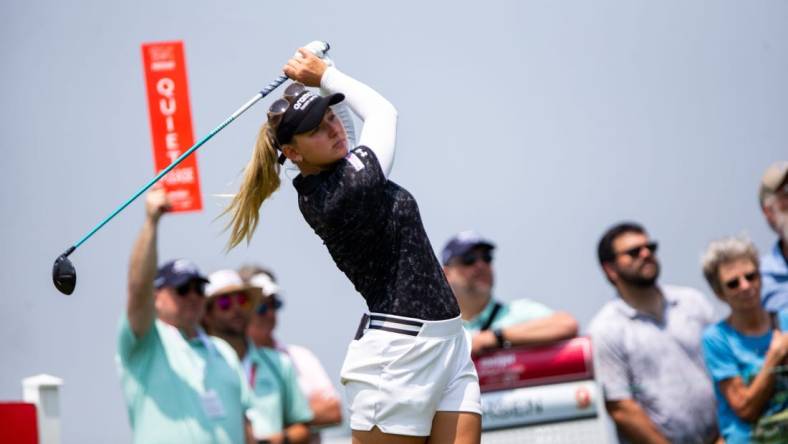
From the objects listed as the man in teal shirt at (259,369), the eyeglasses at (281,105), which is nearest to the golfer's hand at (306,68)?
the eyeglasses at (281,105)

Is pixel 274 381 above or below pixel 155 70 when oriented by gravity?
below

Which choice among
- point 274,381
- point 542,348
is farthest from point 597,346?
point 274,381

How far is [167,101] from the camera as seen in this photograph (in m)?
6.80

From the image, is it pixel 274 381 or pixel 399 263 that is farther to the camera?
pixel 274 381

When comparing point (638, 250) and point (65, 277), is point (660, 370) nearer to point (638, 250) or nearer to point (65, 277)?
point (638, 250)

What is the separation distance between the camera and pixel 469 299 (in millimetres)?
7242

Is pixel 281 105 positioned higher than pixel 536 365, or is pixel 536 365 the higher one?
pixel 281 105

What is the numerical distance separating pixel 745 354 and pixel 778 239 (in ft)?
2.58

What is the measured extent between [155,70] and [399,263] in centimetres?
248

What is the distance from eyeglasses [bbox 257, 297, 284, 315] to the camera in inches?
335

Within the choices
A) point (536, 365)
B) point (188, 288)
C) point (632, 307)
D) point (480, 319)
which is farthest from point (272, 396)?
point (632, 307)

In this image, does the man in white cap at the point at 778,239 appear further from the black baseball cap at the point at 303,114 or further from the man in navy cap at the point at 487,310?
the black baseball cap at the point at 303,114

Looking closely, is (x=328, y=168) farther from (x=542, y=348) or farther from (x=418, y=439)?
(x=542, y=348)

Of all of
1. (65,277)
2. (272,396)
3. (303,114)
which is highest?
(303,114)
